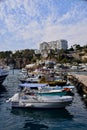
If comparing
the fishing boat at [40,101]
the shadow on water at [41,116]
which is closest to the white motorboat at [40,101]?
the fishing boat at [40,101]

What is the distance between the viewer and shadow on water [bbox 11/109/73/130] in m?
21.9

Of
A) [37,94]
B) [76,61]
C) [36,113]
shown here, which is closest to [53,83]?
[37,94]

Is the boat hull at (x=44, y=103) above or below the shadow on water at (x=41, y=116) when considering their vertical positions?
above

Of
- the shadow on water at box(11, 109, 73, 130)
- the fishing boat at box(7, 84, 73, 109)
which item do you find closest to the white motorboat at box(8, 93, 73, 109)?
the fishing boat at box(7, 84, 73, 109)

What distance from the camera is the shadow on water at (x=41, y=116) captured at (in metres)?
21.9

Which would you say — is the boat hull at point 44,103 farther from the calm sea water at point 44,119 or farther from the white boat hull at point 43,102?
the calm sea water at point 44,119

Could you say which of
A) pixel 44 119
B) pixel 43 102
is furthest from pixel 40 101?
pixel 44 119

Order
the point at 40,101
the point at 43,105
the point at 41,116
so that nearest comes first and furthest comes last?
the point at 41,116, the point at 43,105, the point at 40,101

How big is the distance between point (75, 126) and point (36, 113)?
580cm

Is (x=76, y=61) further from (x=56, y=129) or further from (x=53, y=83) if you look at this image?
(x=56, y=129)

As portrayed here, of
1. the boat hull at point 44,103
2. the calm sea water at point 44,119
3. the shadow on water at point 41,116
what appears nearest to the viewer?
the calm sea water at point 44,119

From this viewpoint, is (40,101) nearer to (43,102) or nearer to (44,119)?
(43,102)

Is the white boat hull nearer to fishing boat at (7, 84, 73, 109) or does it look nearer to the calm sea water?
fishing boat at (7, 84, 73, 109)

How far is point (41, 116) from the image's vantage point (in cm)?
2514
